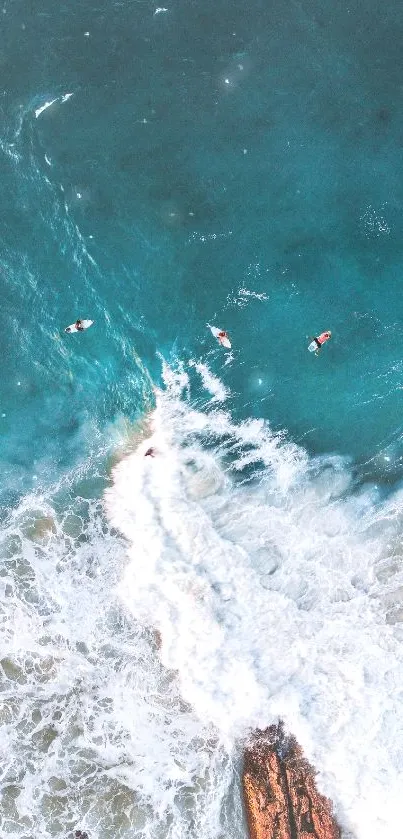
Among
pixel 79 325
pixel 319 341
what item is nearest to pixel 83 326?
pixel 79 325

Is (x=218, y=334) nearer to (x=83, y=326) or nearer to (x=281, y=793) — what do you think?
(x=83, y=326)

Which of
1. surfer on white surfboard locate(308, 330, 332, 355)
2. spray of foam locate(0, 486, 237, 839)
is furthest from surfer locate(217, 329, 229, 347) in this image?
spray of foam locate(0, 486, 237, 839)

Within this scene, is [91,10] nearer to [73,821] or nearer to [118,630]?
[118,630]

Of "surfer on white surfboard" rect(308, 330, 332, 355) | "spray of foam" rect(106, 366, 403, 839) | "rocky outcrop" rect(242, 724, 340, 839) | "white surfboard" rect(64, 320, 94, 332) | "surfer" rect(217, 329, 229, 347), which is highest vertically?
"white surfboard" rect(64, 320, 94, 332)

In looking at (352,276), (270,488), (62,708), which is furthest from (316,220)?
(62,708)

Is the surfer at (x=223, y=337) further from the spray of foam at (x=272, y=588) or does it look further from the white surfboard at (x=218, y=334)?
the spray of foam at (x=272, y=588)

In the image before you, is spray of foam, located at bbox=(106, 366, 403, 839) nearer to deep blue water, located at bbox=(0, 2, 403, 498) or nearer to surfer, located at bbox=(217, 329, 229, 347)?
surfer, located at bbox=(217, 329, 229, 347)

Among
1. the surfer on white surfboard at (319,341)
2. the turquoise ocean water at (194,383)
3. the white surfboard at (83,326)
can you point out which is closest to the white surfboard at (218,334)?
the turquoise ocean water at (194,383)
